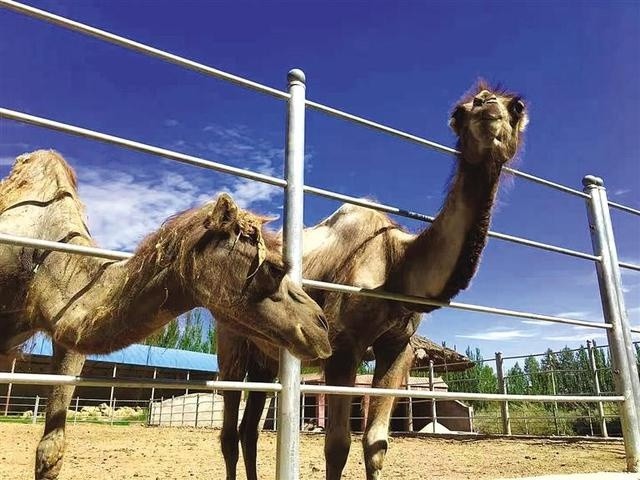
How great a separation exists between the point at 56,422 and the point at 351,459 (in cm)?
698

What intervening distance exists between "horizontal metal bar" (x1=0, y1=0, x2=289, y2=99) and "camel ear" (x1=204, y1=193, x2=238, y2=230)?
1.93 feet

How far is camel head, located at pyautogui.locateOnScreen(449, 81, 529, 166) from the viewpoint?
335cm

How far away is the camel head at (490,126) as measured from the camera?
11.0 ft

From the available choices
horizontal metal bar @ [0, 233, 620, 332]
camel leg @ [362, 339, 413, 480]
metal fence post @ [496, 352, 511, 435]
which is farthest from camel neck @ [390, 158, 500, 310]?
metal fence post @ [496, 352, 511, 435]

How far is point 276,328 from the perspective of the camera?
2.35m

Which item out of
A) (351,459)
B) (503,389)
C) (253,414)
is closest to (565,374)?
(503,389)

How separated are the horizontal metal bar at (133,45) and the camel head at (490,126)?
1.28 metres

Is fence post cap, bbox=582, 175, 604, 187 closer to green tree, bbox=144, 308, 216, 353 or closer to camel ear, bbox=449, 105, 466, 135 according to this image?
camel ear, bbox=449, 105, 466, 135

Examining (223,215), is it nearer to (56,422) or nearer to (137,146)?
(137,146)

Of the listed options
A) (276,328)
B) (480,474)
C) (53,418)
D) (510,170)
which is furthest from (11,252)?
(480,474)

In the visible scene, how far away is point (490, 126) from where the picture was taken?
335cm

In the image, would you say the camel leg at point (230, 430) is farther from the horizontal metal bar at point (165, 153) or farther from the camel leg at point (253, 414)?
the horizontal metal bar at point (165, 153)

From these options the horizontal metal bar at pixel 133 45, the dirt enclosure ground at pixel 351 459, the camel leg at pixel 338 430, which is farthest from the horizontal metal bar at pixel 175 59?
the dirt enclosure ground at pixel 351 459

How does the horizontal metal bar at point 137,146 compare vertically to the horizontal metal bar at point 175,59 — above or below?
below
